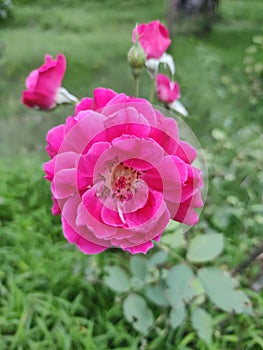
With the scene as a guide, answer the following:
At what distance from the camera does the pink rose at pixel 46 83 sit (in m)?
0.95

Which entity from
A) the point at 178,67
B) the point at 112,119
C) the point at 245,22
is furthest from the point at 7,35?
the point at 112,119

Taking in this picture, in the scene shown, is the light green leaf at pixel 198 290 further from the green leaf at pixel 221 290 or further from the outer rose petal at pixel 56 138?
the outer rose petal at pixel 56 138

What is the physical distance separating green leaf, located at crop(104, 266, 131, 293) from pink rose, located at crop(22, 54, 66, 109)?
47 cm

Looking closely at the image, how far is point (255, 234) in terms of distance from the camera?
1.68 metres

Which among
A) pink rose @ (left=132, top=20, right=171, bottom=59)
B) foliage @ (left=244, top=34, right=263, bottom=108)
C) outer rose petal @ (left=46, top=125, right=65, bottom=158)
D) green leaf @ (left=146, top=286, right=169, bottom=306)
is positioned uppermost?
pink rose @ (left=132, top=20, right=171, bottom=59)

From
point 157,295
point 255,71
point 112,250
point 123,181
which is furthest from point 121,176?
point 255,71

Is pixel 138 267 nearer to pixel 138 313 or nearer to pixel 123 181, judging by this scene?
pixel 138 313

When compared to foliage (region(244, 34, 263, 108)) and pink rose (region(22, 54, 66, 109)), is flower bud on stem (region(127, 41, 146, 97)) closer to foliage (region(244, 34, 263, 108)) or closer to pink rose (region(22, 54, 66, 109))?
pink rose (region(22, 54, 66, 109))

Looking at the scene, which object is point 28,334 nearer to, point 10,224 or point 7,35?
point 10,224

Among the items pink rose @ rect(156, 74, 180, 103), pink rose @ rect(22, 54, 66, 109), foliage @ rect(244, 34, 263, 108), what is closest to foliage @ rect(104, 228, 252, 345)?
pink rose @ rect(156, 74, 180, 103)

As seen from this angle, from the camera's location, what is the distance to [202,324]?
1232 mm

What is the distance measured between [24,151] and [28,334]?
1135 mm

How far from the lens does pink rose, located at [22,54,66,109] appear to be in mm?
951

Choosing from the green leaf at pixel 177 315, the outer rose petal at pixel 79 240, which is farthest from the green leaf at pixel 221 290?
the outer rose petal at pixel 79 240
